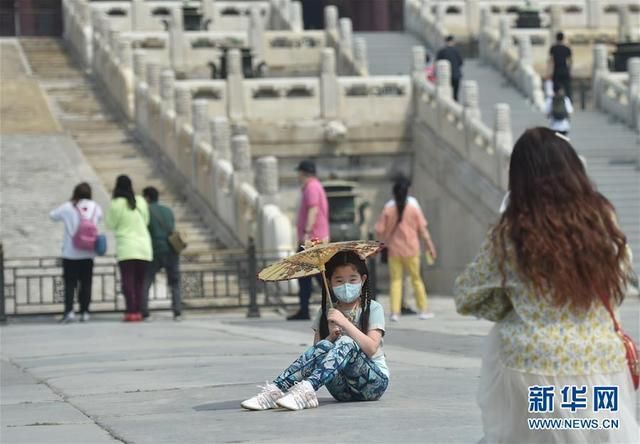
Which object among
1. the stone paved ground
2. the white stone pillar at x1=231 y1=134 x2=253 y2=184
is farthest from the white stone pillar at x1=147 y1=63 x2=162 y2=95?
the stone paved ground

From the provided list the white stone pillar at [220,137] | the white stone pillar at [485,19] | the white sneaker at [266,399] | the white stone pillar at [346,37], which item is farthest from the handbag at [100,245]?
the white stone pillar at [485,19]

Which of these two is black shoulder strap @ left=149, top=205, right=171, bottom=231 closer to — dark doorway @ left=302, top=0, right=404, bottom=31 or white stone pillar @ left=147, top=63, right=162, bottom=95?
white stone pillar @ left=147, top=63, right=162, bottom=95

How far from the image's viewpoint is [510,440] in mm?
7172

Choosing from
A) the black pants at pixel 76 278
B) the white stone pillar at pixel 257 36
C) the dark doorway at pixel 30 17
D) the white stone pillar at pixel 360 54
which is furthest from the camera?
the dark doorway at pixel 30 17

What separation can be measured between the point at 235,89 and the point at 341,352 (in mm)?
21793

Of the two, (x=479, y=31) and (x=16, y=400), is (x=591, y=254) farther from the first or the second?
(x=479, y=31)

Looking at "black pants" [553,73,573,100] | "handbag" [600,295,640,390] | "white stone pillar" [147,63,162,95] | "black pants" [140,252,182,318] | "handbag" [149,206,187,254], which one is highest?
"white stone pillar" [147,63,162,95]

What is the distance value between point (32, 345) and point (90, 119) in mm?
16243

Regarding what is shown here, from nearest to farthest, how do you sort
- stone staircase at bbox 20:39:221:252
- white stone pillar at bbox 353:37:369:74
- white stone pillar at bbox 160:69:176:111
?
stone staircase at bbox 20:39:221:252 < white stone pillar at bbox 160:69:176:111 < white stone pillar at bbox 353:37:369:74

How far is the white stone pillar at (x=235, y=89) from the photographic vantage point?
3158 cm

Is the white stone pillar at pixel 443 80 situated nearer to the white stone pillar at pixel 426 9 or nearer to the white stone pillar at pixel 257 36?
the white stone pillar at pixel 257 36

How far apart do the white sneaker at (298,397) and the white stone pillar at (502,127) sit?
17.2m

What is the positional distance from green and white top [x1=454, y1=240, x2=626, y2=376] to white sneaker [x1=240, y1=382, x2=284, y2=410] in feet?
11.0

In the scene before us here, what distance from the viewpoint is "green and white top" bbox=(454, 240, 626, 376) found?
23.3 ft
